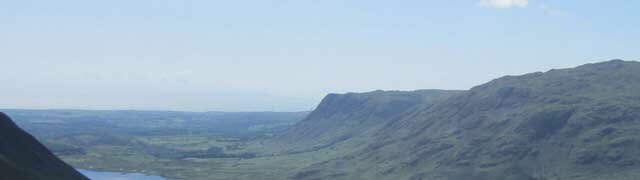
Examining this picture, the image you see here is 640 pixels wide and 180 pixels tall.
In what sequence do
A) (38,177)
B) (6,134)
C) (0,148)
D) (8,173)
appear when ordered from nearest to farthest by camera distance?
(8,173) < (38,177) < (0,148) < (6,134)

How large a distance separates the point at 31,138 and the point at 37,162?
48.2ft

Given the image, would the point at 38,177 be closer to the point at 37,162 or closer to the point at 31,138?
the point at 37,162

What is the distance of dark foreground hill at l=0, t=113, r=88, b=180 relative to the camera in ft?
516

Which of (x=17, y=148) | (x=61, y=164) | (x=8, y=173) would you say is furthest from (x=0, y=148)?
(x=8, y=173)

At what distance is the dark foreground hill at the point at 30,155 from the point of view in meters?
157

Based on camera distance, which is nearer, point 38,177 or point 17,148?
point 38,177

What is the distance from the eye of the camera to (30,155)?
16850 centimetres

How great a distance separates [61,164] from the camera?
176250mm

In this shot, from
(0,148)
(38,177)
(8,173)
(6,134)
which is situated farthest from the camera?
(6,134)

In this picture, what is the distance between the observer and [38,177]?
5753 inches

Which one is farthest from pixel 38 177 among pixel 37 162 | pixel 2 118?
pixel 2 118

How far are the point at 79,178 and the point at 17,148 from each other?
634 inches

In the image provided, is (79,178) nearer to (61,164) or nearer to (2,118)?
(61,164)

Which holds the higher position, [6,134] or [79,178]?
[6,134]
